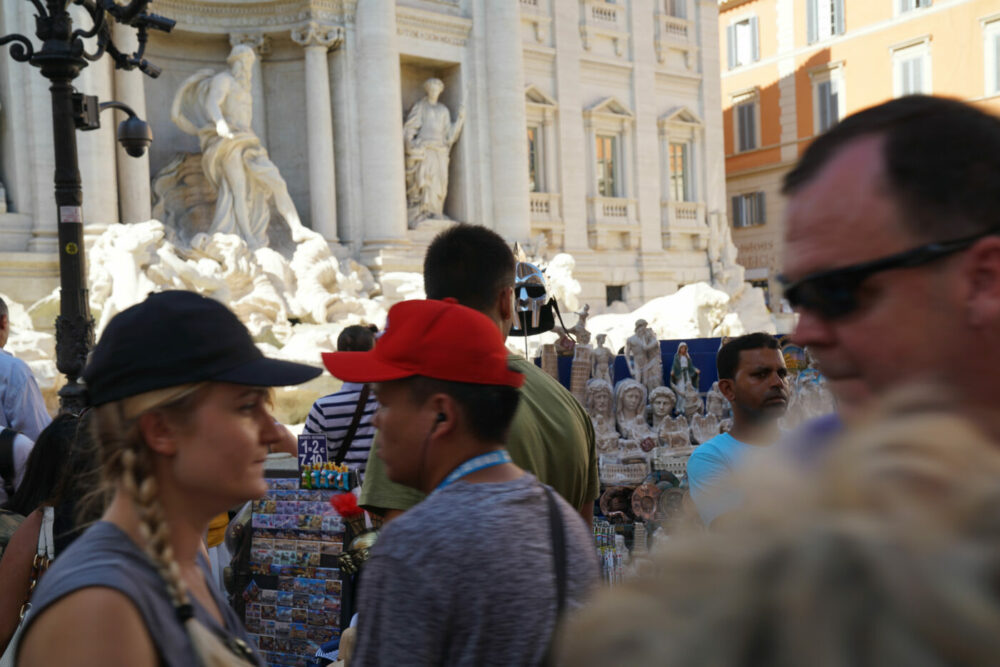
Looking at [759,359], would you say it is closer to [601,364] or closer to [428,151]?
[601,364]

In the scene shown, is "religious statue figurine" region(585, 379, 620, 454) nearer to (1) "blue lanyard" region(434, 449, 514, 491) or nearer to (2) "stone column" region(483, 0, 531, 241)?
(1) "blue lanyard" region(434, 449, 514, 491)

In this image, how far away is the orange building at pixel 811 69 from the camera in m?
28.3

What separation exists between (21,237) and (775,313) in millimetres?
18268

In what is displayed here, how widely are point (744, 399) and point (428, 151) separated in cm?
1716

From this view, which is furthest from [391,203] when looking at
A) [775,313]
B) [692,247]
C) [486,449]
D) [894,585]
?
[894,585]

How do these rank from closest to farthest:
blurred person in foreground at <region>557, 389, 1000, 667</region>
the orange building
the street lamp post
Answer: blurred person in foreground at <region>557, 389, 1000, 667</region>
the street lamp post
the orange building

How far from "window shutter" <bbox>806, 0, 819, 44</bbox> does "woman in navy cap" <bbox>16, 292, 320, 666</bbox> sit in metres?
33.1

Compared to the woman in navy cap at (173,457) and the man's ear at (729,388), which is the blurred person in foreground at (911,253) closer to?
the woman in navy cap at (173,457)

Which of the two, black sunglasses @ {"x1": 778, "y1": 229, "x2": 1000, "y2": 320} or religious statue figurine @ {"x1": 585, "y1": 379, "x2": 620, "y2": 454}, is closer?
black sunglasses @ {"x1": 778, "y1": 229, "x2": 1000, "y2": 320}

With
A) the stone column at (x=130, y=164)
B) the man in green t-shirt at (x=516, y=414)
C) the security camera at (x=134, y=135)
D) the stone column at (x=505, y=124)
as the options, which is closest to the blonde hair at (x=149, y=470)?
the man in green t-shirt at (x=516, y=414)

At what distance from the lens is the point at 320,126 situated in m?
19.0

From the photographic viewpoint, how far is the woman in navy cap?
1.54 meters

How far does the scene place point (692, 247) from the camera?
85.6ft

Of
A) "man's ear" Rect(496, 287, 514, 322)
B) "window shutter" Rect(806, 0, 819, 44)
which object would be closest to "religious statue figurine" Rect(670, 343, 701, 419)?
"man's ear" Rect(496, 287, 514, 322)
